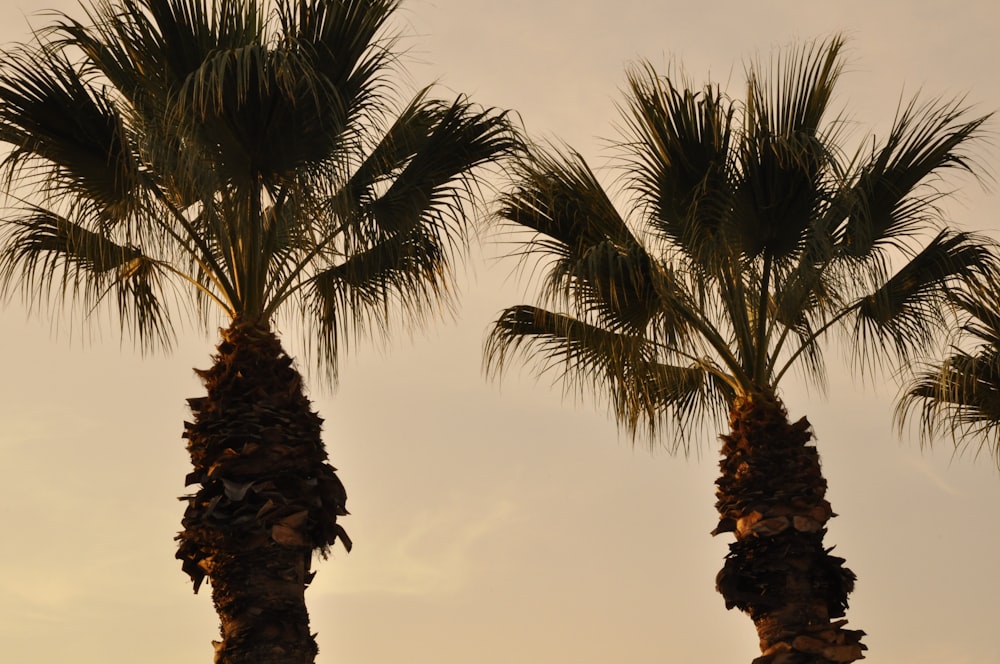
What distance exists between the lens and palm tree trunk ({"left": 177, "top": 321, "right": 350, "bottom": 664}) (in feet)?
33.2

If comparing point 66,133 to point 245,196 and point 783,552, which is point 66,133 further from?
point 783,552

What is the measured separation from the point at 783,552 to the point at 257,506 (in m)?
4.99

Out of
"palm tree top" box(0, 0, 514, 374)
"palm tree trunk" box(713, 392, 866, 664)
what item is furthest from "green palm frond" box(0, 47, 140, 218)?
"palm tree trunk" box(713, 392, 866, 664)

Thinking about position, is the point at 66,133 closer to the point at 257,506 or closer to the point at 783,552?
the point at 257,506

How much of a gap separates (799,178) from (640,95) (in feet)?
5.60

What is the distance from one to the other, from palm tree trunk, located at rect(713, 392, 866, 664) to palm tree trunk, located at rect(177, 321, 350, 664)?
3.99m

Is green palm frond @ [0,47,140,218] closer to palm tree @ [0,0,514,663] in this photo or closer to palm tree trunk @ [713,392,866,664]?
palm tree @ [0,0,514,663]

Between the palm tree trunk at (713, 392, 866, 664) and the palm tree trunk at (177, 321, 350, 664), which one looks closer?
the palm tree trunk at (177, 321, 350, 664)

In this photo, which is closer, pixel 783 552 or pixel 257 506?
pixel 257 506

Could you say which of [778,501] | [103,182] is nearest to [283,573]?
[103,182]

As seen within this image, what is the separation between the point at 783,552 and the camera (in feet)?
40.7

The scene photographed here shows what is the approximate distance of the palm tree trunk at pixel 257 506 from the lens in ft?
33.2

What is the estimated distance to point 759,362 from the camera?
13156mm

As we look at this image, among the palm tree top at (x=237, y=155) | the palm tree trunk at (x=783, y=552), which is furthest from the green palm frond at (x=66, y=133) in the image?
the palm tree trunk at (x=783, y=552)
